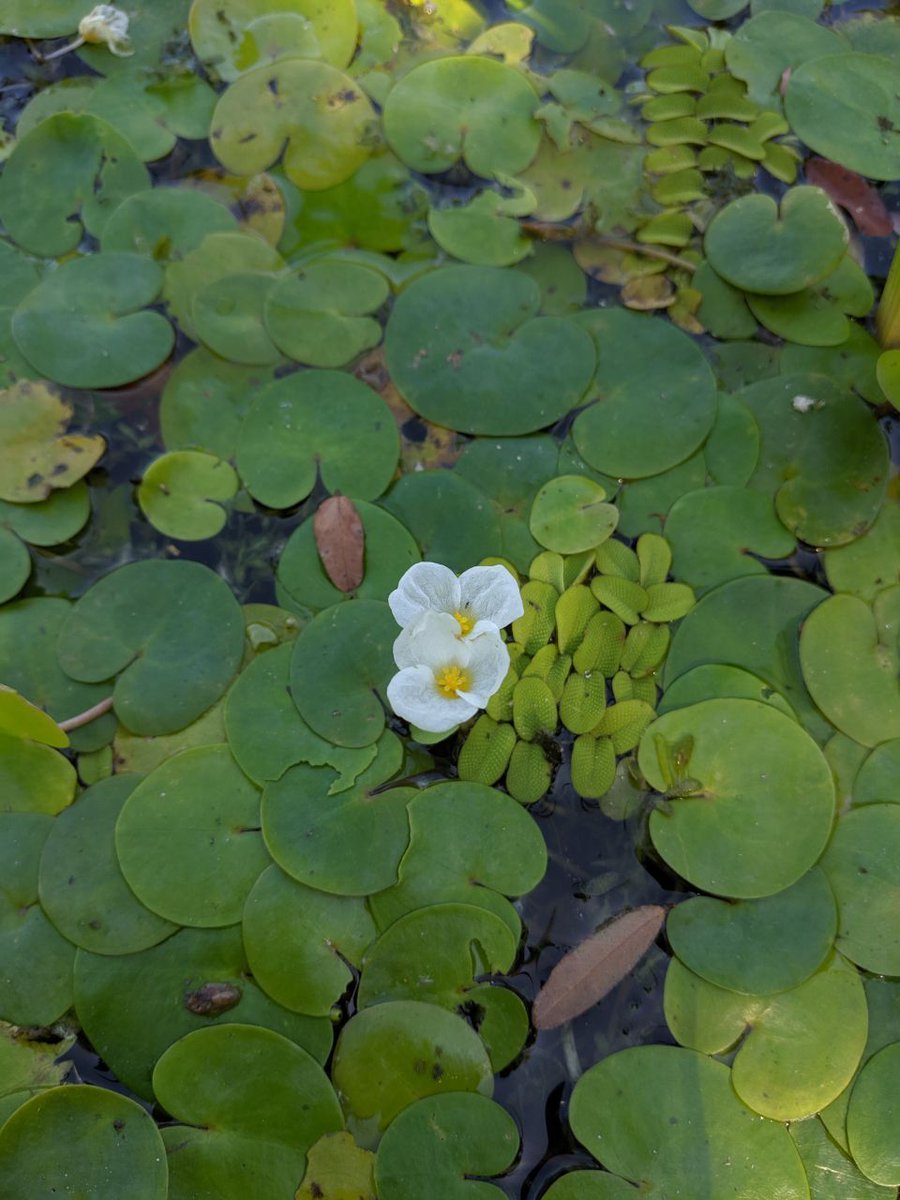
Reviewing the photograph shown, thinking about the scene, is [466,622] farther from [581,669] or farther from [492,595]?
[581,669]

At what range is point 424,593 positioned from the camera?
2033 mm

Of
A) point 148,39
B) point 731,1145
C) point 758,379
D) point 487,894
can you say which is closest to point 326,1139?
point 487,894

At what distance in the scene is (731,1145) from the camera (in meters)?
1.88

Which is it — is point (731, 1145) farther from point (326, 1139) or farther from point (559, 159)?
point (559, 159)

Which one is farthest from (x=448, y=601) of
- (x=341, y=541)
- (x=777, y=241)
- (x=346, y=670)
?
(x=777, y=241)

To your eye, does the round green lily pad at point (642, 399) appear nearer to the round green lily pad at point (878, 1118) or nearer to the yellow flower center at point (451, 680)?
the yellow flower center at point (451, 680)

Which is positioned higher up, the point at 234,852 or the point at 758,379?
the point at 758,379

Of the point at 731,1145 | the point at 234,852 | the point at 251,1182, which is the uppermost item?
the point at 234,852

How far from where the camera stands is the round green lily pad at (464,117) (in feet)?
9.57

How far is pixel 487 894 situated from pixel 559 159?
2.50 metres

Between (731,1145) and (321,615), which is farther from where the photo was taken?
(321,615)

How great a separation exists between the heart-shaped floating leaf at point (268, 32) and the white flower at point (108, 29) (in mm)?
258

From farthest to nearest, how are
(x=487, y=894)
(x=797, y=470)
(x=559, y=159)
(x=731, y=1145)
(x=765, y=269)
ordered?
1. (x=559, y=159)
2. (x=765, y=269)
3. (x=797, y=470)
4. (x=487, y=894)
5. (x=731, y=1145)

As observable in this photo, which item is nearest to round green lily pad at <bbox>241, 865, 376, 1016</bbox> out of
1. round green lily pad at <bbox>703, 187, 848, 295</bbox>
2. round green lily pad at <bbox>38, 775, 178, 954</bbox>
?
round green lily pad at <bbox>38, 775, 178, 954</bbox>
